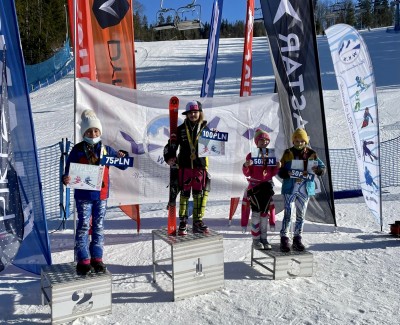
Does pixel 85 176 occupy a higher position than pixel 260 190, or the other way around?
pixel 85 176

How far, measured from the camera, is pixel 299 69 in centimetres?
623

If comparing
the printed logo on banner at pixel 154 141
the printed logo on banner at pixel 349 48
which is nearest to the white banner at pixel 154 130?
the printed logo on banner at pixel 154 141

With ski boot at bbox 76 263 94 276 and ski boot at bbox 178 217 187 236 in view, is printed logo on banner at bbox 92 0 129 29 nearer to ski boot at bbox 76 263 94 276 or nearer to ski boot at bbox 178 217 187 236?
ski boot at bbox 178 217 187 236

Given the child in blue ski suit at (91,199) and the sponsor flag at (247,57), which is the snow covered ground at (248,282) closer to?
the child in blue ski suit at (91,199)

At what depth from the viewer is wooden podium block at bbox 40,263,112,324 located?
388cm

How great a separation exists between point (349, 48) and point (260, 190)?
2452 millimetres

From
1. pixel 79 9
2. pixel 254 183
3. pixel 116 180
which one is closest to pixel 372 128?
pixel 254 183

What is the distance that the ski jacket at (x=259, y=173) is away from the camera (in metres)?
5.24

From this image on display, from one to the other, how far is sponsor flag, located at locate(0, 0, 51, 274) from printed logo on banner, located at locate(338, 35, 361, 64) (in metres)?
4.06

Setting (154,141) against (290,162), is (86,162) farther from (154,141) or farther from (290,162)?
(290,162)

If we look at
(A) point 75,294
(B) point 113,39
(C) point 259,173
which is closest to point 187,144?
(C) point 259,173

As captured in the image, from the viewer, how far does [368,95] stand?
622 centimetres

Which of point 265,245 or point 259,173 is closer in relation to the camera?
point 265,245

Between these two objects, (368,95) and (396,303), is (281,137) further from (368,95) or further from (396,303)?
(396,303)
